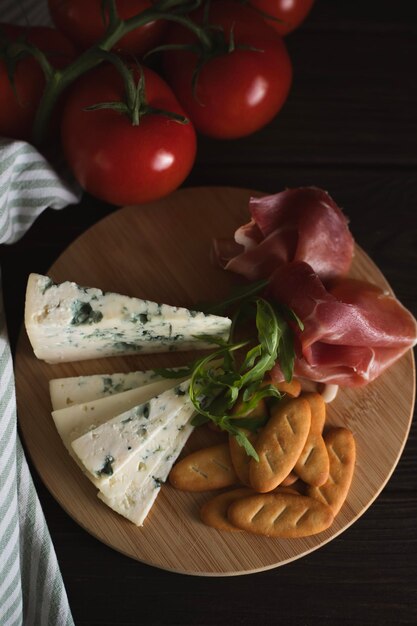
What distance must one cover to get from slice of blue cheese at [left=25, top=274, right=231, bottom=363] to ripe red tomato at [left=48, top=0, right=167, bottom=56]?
0.47m

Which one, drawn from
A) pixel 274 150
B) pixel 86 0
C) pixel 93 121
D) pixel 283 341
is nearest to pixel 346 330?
pixel 283 341

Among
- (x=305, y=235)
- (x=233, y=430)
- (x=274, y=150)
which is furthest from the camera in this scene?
(x=274, y=150)

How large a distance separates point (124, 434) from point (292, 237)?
0.47m

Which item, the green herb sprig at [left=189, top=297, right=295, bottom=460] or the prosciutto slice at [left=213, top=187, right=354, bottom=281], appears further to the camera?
the prosciutto slice at [left=213, top=187, right=354, bottom=281]

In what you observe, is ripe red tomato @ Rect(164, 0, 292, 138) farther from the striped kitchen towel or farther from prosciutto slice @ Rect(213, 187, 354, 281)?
the striped kitchen towel

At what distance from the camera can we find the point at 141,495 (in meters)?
1.37

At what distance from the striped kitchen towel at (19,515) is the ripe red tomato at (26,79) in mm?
80

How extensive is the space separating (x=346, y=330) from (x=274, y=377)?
0.49 feet

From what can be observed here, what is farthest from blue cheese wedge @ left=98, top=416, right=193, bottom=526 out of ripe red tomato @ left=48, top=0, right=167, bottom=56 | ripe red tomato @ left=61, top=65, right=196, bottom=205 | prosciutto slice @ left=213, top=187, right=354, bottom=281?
ripe red tomato @ left=48, top=0, right=167, bottom=56

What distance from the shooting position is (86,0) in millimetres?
1428

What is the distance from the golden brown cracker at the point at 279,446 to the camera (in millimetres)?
1350

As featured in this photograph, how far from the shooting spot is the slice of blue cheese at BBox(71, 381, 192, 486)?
1358 mm

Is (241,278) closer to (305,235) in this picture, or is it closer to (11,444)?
(305,235)

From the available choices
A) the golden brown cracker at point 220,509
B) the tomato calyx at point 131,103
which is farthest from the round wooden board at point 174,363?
the tomato calyx at point 131,103
